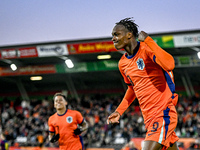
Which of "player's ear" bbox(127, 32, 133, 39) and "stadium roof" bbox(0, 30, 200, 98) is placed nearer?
"player's ear" bbox(127, 32, 133, 39)

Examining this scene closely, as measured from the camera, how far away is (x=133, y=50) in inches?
169

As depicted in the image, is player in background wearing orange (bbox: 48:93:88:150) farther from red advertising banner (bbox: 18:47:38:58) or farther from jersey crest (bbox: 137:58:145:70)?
red advertising banner (bbox: 18:47:38:58)

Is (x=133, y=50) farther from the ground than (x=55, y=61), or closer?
closer

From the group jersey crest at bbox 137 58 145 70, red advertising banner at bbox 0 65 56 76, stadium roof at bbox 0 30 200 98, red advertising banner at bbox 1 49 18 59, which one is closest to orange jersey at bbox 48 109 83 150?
jersey crest at bbox 137 58 145 70

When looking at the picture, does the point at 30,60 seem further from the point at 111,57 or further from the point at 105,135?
the point at 105,135

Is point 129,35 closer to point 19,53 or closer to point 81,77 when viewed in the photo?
point 19,53

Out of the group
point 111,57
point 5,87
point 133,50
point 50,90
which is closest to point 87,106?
point 111,57

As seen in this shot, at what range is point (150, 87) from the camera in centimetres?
421

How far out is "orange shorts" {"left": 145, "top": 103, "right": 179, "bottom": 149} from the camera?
399 centimetres

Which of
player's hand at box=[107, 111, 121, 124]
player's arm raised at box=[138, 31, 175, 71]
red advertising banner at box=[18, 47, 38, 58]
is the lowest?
player's hand at box=[107, 111, 121, 124]

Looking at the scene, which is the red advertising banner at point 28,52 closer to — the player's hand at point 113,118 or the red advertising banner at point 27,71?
the red advertising banner at point 27,71

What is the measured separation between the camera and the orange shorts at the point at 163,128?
3.99 meters

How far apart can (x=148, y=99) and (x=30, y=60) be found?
21.1 meters

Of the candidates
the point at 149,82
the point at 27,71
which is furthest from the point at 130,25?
the point at 27,71
